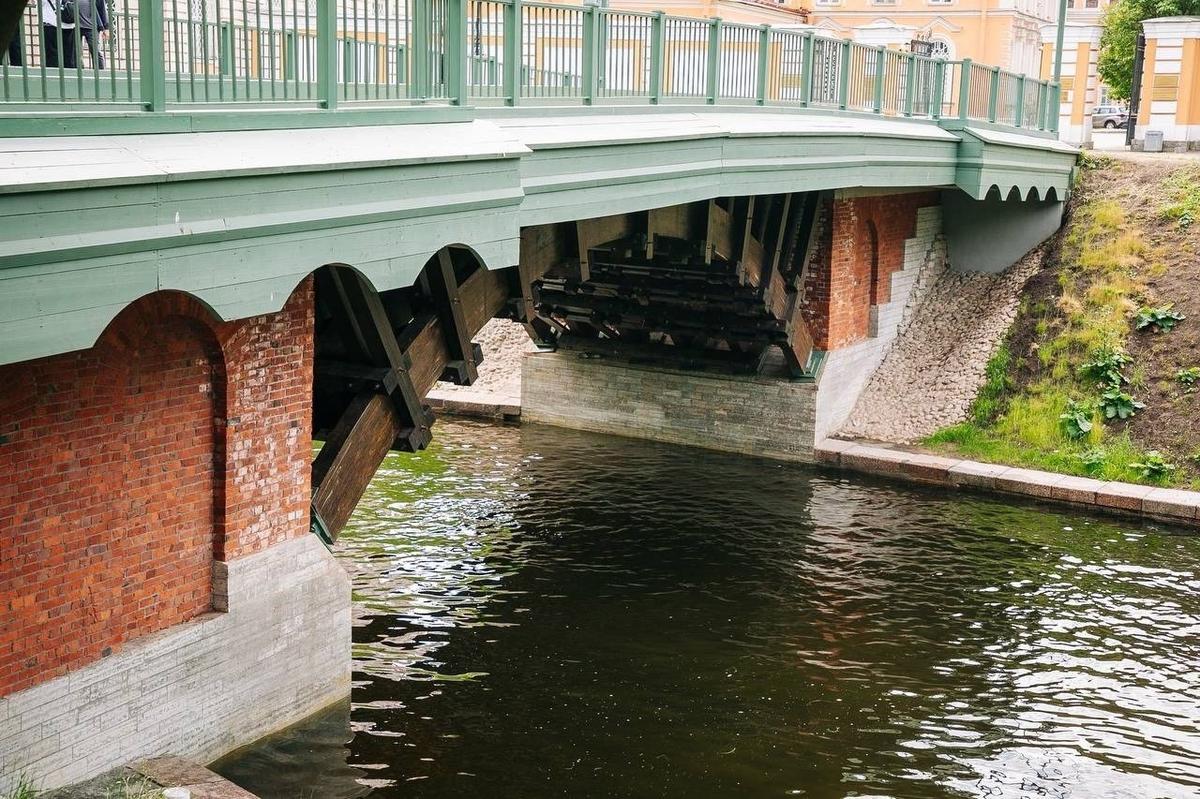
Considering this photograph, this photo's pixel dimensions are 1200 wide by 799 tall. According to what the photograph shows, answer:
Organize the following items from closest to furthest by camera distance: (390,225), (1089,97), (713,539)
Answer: (390,225) → (713,539) → (1089,97)

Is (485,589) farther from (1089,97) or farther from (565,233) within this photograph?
(1089,97)

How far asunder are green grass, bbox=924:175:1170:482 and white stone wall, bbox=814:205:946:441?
4.80ft

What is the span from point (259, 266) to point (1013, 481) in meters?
12.5

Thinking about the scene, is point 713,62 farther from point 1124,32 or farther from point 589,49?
point 1124,32

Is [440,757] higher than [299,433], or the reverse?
[299,433]

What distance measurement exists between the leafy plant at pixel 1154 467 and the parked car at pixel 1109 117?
3753cm

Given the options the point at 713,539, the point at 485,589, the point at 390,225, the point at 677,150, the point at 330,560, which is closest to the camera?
the point at 390,225

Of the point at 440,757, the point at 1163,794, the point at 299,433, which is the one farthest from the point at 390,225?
the point at 1163,794

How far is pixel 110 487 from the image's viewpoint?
25.9ft

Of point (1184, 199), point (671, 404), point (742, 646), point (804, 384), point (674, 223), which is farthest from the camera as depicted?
point (1184, 199)

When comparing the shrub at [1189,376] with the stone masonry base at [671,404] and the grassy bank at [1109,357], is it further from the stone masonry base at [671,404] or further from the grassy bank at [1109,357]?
the stone masonry base at [671,404]

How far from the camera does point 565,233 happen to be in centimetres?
1278

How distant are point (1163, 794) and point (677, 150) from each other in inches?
253

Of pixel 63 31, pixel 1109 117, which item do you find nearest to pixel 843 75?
pixel 63 31
